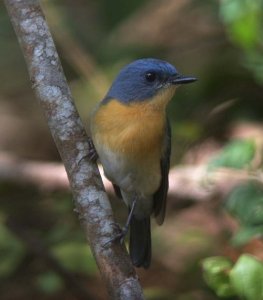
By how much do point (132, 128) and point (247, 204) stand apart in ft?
2.24

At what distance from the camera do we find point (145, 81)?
5.02m

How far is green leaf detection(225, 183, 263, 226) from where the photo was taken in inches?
181

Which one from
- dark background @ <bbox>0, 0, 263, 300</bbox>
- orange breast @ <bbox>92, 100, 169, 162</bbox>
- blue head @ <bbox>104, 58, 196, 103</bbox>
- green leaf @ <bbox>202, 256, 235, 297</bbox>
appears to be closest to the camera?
green leaf @ <bbox>202, 256, 235, 297</bbox>

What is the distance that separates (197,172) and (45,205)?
1.43m

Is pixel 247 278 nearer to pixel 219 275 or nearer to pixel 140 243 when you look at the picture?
pixel 219 275

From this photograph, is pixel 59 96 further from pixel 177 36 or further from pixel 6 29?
Result: pixel 177 36

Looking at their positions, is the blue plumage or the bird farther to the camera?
the blue plumage

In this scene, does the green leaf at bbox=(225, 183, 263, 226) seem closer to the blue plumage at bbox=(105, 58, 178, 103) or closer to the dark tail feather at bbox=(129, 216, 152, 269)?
the blue plumage at bbox=(105, 58, 178, 103)

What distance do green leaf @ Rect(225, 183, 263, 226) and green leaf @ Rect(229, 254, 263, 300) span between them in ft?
2.46

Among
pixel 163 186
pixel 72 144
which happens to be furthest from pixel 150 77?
pixel 72 144

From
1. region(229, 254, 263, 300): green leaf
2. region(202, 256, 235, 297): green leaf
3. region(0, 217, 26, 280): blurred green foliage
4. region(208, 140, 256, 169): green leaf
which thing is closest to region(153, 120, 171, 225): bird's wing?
region(208, 140, 256, 169): green leaf

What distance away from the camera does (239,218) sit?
15.4 ft

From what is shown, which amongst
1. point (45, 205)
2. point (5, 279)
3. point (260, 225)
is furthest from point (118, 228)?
point (45, 205)

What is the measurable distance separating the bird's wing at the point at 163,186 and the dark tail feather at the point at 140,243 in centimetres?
23
